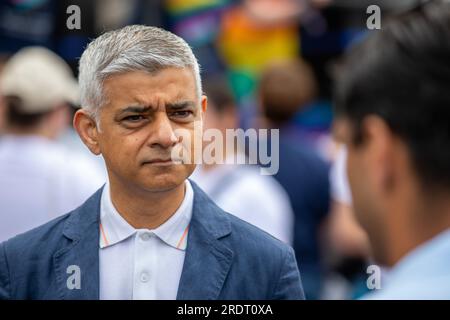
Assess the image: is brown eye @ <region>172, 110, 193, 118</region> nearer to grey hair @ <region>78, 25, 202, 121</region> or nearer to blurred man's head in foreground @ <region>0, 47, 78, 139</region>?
grey hair @ <region>78, 25, 202, 121</region>

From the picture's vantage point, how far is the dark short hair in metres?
1.63

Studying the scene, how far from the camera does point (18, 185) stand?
2975 millimetres

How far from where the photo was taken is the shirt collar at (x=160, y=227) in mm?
2105

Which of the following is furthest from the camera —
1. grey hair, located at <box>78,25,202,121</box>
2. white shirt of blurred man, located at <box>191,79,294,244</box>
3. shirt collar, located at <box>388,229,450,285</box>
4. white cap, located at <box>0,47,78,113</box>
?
white cap, located at <box>0,47,78,113</box>

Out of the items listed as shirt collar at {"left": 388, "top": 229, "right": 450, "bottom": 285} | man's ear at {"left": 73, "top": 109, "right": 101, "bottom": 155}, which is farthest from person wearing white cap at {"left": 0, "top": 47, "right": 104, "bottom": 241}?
A: shirt collar at {"left": 388, "top": 229, "right": 450, "bottom": 285}

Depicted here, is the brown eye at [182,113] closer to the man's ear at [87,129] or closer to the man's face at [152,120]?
the man's face at [152,120]

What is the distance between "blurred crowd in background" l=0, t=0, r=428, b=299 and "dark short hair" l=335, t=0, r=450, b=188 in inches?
24.9

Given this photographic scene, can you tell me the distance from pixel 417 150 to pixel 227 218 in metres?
0.66

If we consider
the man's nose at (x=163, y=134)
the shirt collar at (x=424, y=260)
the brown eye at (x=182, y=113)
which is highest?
the brown eye at (x=182, y=113)

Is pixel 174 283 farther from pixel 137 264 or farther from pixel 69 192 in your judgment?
pixel 69 192

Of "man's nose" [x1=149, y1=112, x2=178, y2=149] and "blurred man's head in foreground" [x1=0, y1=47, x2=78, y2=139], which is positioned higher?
"blurred man's head in foreground" [x1=0, y1=47, x2=78, y2=139]

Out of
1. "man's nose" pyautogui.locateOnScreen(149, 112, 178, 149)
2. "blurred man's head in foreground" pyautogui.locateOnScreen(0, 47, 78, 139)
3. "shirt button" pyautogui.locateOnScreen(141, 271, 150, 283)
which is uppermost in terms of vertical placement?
"blurred man's head in foreground" pyautogui.locateOnScreen(0, 47, 78, 139)

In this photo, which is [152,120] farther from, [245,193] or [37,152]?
[37,152]

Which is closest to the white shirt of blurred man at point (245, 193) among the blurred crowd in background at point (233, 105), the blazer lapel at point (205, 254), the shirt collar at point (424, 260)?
the blurred crowd in background at point (233, 105)
